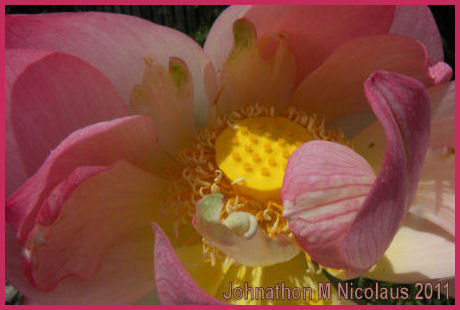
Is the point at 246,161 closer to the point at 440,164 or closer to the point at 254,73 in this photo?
the point at 254,73

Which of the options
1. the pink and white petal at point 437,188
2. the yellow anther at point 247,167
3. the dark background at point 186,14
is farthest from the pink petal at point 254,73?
the dark background at point 186,14

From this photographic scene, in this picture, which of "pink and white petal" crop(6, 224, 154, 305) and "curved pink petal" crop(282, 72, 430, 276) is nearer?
"curved pink petal" crop(282, 72, 430, 276)

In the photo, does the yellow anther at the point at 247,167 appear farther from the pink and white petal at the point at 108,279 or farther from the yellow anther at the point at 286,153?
the pink and white petal at the point at 108,279

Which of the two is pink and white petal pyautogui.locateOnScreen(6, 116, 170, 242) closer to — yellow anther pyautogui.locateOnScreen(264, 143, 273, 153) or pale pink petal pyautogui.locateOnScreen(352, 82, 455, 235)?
yellow anther pyautogui.locateOnScreen(264, 143, 273, 153)

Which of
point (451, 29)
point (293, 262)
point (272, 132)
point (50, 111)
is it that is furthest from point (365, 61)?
point (451, 29)

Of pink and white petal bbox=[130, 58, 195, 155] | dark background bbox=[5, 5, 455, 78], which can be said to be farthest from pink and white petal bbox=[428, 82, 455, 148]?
dark background bbox=[5, 5, 455, 78]
